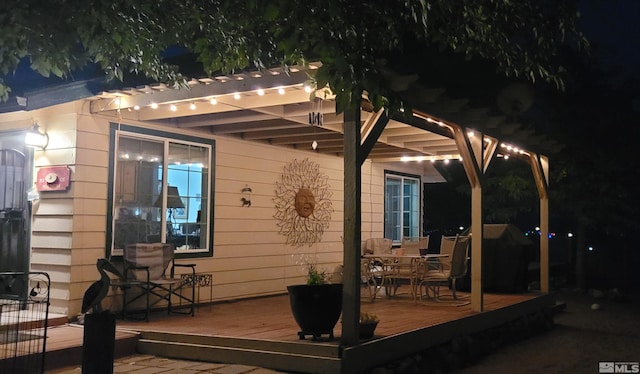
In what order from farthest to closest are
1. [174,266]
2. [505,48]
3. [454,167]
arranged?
[454,167] → [174,266] → [505,48]

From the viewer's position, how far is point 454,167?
16578mm

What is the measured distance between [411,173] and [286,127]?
5.35 metres

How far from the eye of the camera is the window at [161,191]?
6.85 metres

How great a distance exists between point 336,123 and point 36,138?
11.0 feet

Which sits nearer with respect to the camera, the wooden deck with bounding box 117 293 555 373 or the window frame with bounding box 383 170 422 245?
the wooden deck with bounding box 117 293 555 373

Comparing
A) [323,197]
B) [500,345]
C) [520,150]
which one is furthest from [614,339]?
[323,197]

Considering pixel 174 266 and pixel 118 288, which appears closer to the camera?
pixel 118 288

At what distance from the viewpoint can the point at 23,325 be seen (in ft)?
18.8

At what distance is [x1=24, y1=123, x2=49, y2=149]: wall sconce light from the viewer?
21.5 feet

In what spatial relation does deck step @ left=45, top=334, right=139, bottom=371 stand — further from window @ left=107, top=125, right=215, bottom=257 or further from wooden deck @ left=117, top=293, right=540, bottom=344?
window @ left=107, top=125, right=215, bottom=257

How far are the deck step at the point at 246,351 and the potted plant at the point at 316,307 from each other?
7.2 inches

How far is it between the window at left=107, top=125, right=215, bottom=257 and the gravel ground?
356 cm

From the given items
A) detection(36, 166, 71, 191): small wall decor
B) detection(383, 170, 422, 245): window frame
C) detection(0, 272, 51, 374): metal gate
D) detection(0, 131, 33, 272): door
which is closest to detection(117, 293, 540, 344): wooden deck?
detection(0, 272, 51, 374): metal gate

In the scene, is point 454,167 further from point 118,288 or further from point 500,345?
point 118,288
